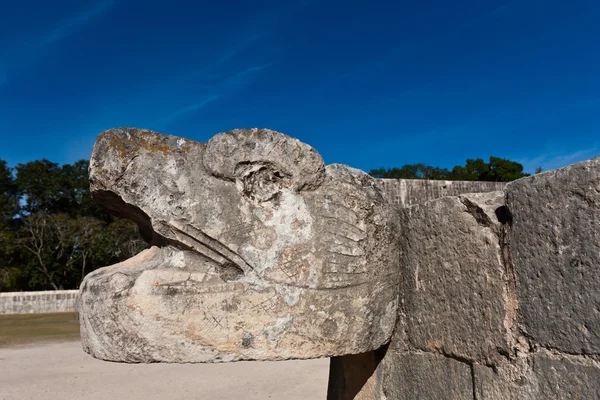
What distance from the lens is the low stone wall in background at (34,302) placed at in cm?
1941

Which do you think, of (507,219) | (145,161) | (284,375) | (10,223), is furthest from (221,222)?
(10,223)

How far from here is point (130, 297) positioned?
181cm

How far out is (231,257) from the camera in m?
1.89

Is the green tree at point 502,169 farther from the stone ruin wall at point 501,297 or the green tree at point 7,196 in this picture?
the green tree at point 7,196

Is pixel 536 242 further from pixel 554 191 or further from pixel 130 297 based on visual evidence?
pixel 130 297

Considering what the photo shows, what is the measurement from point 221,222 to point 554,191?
1.08 m

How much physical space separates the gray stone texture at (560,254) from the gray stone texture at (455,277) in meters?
0.10

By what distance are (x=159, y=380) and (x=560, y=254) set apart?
264 inches

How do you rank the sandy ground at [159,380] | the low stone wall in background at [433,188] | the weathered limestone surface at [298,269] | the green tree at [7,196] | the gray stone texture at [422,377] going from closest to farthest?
the weathered limestone surface at [298,269]
the gray stone texture at [422,377]
the low stone wall in background at [433,188]
the sandy ground at [159,380]
the green tree at [7,196]

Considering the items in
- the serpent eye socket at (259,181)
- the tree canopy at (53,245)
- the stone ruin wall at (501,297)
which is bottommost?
the stone ruin wall at (501,297)

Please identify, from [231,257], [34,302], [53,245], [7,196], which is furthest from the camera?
[7,196]

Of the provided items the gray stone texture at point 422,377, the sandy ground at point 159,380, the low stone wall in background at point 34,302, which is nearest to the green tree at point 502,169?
the sandy ground at point 159,380

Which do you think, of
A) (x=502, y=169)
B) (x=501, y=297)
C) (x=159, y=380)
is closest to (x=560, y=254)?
(x=501, y=297)

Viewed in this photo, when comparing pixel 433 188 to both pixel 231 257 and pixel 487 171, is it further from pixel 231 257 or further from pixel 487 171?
pixel 487 171
